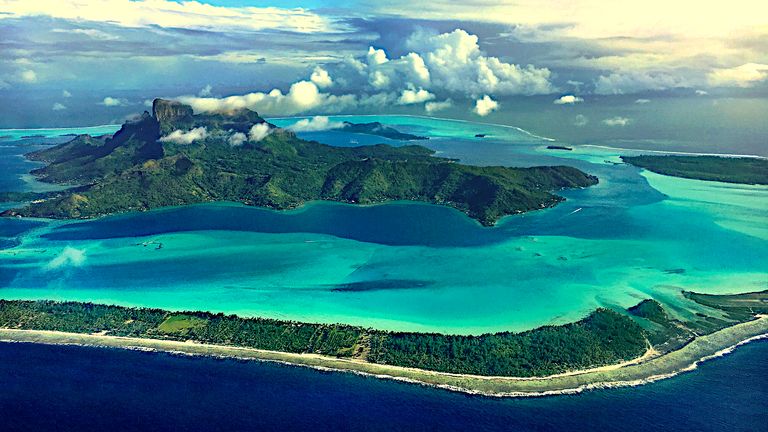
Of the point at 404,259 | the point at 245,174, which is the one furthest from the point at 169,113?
the point at 404,259

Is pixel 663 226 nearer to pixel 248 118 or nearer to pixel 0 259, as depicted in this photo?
pixel 0 259

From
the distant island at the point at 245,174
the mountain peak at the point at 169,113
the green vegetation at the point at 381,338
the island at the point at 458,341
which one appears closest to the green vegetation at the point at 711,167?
the distant island at the point at 245,174

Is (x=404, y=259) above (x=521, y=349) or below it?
below

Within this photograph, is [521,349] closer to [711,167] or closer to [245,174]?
[245,174]

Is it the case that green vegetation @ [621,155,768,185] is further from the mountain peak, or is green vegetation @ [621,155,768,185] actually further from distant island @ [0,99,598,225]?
the mountain peak

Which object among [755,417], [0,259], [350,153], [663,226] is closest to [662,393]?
[755,417]

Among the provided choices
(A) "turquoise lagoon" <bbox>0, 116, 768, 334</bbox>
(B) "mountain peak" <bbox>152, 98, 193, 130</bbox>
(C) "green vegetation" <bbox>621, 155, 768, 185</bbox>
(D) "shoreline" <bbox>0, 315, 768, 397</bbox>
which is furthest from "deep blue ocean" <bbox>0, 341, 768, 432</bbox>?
(B) "mountain peak" <bbox>152, 98, 193, 130</bbox>
